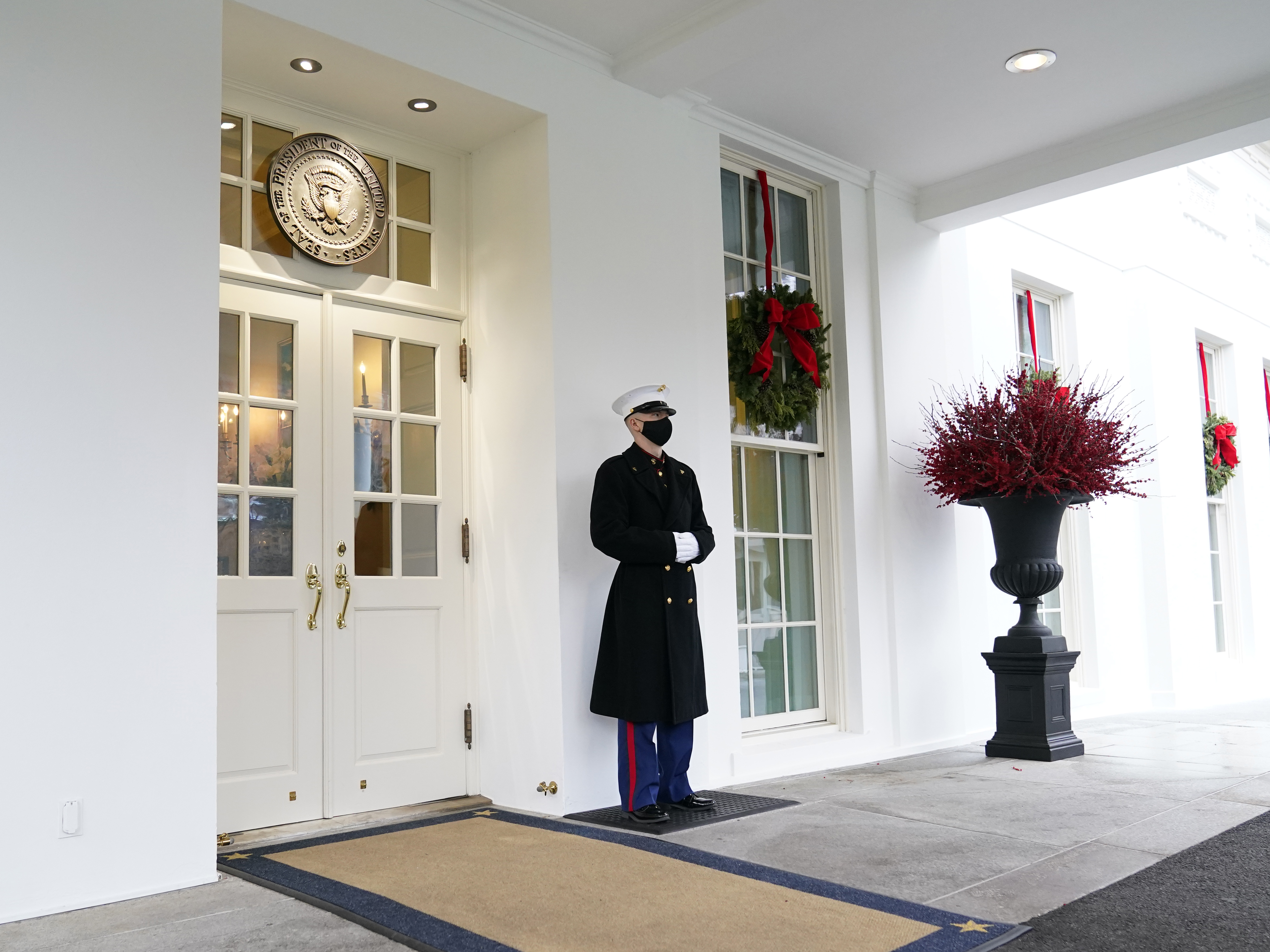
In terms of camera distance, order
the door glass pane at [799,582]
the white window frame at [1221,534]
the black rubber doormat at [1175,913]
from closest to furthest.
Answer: the black rubber doormat at [1175,913] < the door glass pane at [799,582] < the white window frame at [1221,534]

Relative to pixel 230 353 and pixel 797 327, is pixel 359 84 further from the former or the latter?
pixel 797 327

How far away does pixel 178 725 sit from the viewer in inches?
121

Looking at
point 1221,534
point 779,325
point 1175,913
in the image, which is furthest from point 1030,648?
point 1221,534

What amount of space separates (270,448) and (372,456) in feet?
1.35

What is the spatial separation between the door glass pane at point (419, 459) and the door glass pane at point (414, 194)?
2.87 ft

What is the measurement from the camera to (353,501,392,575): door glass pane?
4117mm

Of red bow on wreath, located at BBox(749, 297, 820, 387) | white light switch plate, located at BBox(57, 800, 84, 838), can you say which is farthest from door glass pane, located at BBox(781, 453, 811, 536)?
white light switch plate, located at BBox(57, 800, 84, 838)

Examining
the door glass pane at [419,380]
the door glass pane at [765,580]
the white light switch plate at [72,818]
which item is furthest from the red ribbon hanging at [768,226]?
the white light switch plate at [72,818]

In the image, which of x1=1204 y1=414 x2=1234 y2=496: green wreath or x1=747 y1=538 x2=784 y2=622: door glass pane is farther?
x1=1204 y1=414 x2=1234 y2=496: green wreath

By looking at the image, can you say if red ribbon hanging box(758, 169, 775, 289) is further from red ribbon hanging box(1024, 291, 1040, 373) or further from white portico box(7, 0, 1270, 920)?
red ribbon hanging box(1024, 291, 1040, 373)

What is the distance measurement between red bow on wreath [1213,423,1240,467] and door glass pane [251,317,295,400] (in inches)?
291

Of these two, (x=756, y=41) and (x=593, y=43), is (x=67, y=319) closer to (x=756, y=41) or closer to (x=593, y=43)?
(x=593, y=43)

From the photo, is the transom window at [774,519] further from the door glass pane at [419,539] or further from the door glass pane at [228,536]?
the door glass pane at [228,536]

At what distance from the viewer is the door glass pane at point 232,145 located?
3.93m
